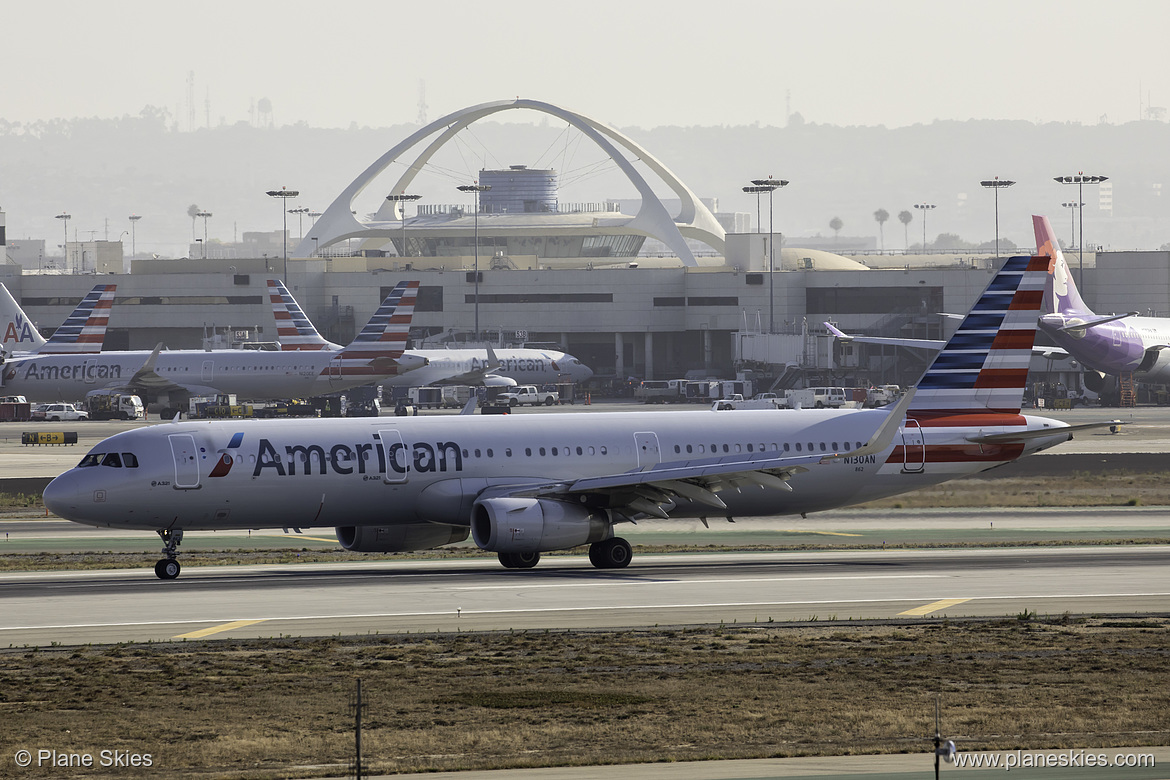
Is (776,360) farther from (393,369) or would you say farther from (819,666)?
(819,666)

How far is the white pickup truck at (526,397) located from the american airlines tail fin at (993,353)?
81462 millimetres

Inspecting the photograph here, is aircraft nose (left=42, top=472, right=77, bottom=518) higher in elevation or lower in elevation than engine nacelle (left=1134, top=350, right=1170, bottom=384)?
higher

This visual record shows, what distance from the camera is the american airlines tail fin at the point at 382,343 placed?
108 m

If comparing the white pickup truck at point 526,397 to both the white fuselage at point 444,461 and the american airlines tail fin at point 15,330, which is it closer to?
the american airlines tail fin at point 15,330

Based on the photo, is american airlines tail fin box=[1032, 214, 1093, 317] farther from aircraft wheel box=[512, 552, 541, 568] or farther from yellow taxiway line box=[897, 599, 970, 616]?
yellow taxiway line box=[897, 599, 970, 616]

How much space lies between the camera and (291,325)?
128625 millimetres

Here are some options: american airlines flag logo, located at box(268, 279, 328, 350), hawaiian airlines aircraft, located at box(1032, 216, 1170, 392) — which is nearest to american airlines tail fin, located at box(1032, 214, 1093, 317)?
hawaiian airlines aircraft, located at box(1032, 216, 1170, 392)

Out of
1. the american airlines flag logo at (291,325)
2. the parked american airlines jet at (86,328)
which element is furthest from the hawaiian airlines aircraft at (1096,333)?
the parked american airlines jet at (86,328)

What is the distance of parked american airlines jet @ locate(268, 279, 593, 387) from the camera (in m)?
128

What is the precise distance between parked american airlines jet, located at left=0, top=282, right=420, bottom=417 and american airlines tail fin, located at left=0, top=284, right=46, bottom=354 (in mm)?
12057

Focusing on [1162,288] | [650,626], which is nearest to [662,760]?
[650,626]

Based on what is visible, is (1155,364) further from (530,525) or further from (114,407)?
(530,525)

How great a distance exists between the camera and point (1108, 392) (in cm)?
12031

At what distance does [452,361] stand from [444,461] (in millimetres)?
89979
